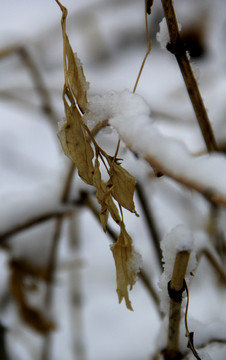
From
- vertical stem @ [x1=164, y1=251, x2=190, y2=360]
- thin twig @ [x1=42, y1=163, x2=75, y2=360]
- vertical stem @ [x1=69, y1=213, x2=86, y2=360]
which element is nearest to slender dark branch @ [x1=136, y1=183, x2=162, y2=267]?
thin twig @ [x1=42, y1=163, x2=75, y2=360]

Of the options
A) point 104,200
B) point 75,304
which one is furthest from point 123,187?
point 75,304

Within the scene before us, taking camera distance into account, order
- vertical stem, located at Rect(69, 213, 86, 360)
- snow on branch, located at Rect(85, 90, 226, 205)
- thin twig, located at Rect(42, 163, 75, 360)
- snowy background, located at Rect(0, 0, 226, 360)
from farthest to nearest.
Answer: vertical stem, located at Rect(69, 213, 86, 360) < snowy background, located at Rect(0, 0, 226, 360) < thin twig, located at Rect(42, 163, 75, 360) < snow on branch, located at Rect(85, 90, 226, 205)

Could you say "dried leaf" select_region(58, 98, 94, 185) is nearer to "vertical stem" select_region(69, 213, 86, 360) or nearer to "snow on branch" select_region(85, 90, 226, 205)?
"snow on branch" select_region(85, 90, 226, 205)

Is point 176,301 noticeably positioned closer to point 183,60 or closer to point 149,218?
point 183,60

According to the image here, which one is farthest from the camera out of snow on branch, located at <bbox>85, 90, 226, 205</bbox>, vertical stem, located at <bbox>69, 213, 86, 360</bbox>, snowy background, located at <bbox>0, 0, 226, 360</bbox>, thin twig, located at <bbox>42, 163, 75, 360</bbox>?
vertical stem, located at <bbox>69, 213, 86, 360</bbox>

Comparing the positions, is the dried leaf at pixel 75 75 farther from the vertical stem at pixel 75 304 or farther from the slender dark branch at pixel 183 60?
the vertical stem at pixel 75 304

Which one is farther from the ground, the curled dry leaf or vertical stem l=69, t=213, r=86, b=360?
the curled dry leaf

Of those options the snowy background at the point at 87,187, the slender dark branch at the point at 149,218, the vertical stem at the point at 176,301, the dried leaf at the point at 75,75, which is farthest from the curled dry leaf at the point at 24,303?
the dried leaf at the point at 75,75
